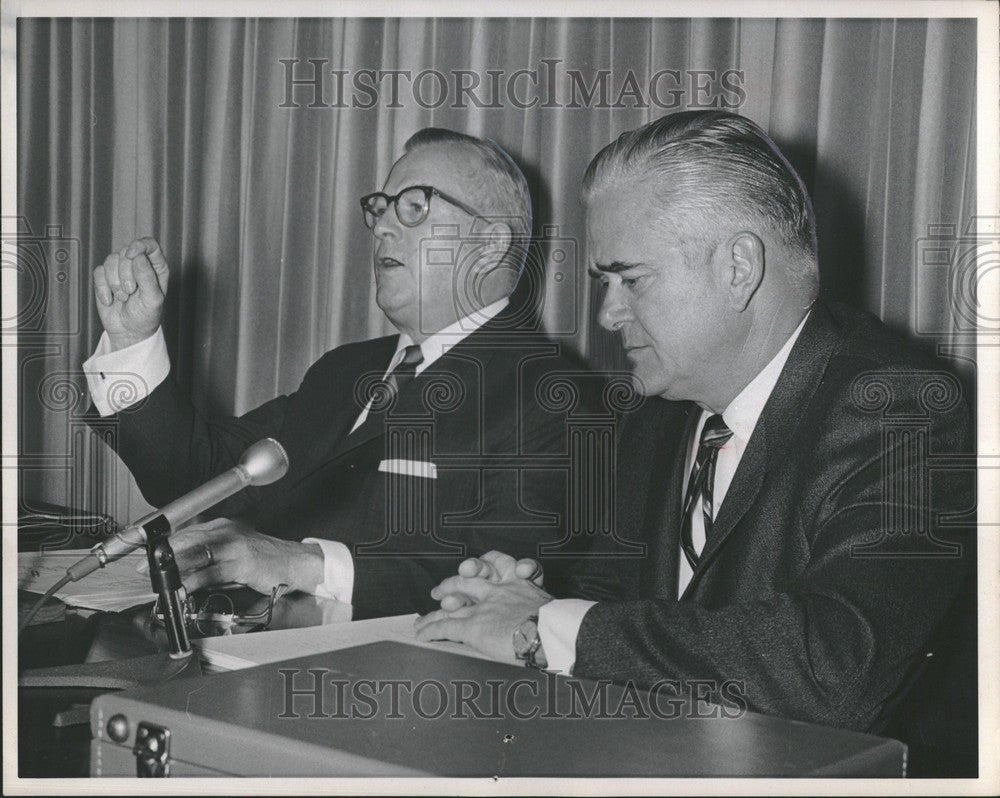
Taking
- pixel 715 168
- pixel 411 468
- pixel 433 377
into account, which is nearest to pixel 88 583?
pixel 411 468

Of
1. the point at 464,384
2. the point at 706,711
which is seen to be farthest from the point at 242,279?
the point at 706,711

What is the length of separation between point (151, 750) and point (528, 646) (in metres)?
0.46

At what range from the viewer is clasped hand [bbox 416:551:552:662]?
49.3 inches

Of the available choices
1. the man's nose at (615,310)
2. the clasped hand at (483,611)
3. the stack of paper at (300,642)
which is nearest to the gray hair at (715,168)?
the man's nose at (615,310)

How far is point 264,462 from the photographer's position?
1.25 m

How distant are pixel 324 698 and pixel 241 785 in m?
0.15

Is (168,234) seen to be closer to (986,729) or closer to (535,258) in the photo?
(535,258)

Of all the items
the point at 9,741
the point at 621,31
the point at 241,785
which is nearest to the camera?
the point at 241,785

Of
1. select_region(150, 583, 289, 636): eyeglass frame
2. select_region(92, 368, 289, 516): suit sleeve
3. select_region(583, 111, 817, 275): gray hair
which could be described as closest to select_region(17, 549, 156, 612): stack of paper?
select_region(150, 583, 289, 636): eyeglass frame

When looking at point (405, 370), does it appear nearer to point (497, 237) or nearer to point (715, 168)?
point (497, 237)

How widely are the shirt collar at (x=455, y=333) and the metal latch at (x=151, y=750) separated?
1099 millimetres

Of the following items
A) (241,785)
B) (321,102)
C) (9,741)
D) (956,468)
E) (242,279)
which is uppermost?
(321,102)

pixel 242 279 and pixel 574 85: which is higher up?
pixel 574 85

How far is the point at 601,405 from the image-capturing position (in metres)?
1.89
